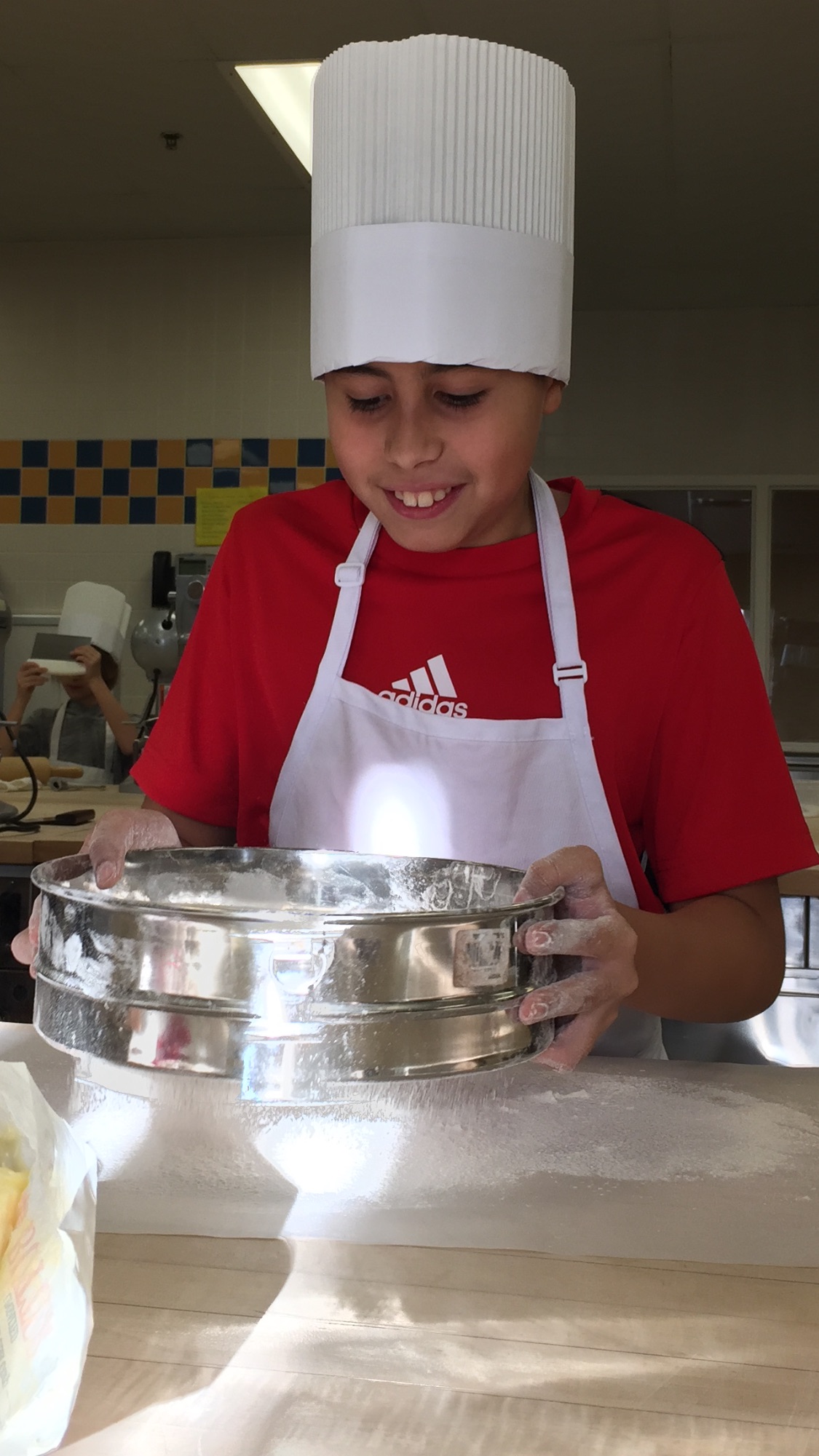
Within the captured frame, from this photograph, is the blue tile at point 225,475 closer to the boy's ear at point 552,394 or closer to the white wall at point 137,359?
the white wall at point 137,359

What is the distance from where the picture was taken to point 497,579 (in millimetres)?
1278

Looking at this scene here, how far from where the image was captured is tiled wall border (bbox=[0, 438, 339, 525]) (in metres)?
4.40

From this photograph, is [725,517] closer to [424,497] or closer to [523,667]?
[523,667]

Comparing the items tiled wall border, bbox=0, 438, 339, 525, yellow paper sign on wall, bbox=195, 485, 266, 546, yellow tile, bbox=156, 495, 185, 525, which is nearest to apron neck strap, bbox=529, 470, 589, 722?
tiled wall border, bbox=0, 438, 339, 525

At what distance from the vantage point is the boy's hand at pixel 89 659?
3.54 metres

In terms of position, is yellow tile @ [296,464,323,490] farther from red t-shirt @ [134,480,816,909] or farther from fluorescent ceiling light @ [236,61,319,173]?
red t-shirt @ [134,480,816,909]

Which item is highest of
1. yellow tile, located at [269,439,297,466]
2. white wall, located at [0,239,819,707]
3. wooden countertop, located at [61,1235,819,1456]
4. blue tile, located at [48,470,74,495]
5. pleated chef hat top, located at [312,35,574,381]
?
white wall, located at [0,239,819,707]

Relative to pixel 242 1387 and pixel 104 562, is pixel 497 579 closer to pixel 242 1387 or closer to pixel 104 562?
pixel 242 1387

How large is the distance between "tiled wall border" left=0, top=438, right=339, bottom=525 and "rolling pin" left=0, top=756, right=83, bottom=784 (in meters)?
1.37

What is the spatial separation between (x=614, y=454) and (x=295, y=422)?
6.45 ft

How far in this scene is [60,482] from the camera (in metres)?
4.55

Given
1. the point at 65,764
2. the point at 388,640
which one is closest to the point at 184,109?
the point at 65,764

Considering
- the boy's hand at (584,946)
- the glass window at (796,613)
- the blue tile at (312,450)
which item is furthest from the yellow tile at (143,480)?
the boy's hand at (584,946)

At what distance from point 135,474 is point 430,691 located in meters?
3.49
